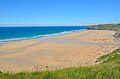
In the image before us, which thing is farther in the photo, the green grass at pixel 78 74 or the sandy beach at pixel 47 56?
the sandy beach at pixel 47 56

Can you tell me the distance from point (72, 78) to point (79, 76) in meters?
0.26

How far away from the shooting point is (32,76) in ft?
26.6

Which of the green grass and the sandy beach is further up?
the green grass

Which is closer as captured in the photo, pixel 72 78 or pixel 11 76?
pixel 72 78

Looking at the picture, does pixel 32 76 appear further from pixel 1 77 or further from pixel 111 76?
pixel 111 76

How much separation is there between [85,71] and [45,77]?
146cm

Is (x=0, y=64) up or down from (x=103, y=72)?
down

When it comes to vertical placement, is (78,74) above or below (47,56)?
above

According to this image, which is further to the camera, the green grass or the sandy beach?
the sandy beach

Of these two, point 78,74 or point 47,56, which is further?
point 47,56

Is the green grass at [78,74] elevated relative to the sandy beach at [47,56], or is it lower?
elevated

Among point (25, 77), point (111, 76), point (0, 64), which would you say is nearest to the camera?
point (111, 76)

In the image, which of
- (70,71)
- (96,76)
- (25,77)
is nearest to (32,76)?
(25,77)

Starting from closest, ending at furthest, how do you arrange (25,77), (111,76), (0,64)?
(111,76) < (25,77) < (0,64)
